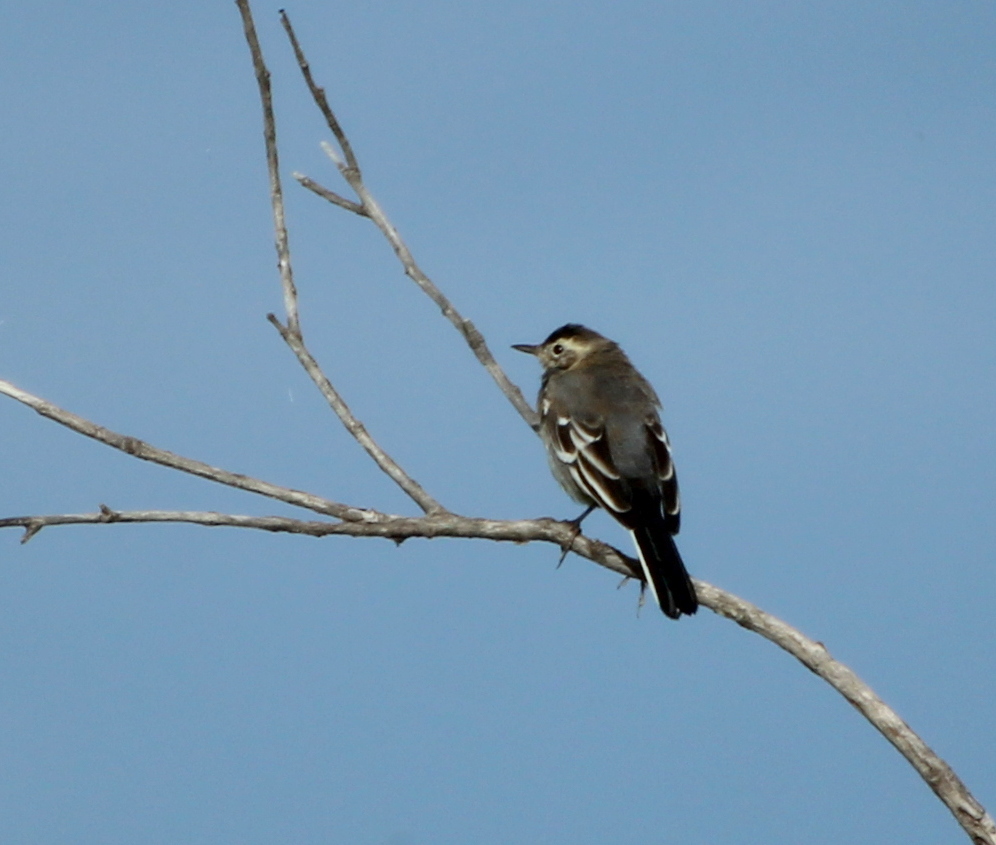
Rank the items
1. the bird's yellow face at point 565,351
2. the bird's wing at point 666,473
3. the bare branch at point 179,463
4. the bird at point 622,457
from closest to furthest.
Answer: the bare branch at point 179,463
the bird at point 622,457
the bird's wing at point 666,473
the bird's yellow face at point 565,351

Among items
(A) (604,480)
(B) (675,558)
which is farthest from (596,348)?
(B) (675,558)

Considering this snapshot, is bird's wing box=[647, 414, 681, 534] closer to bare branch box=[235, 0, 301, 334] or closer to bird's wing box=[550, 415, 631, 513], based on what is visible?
bird's wing box=[550, 415, 631, 513]

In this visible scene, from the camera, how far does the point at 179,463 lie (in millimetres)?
6305

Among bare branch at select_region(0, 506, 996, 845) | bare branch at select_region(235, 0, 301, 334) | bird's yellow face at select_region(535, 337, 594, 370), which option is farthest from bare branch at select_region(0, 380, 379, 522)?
bird's yellow face at select_region(535, 337, 594, 370)

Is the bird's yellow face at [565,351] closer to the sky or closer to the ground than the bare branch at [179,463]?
closer to the sky

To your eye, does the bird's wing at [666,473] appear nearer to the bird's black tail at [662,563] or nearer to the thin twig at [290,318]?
the bird's black tail at [662,563]

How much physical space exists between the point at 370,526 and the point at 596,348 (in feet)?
12.5

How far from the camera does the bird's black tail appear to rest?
6699 mm

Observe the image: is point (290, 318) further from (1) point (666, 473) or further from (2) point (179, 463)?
(1) point (666, 473)

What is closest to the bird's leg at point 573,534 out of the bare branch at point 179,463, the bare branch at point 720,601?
the bare branch at point 720,601

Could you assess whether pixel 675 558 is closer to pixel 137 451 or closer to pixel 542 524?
pixel 542 524

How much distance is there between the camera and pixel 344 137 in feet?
→ 24.1

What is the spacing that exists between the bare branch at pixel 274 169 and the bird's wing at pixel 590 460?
6.28 feet

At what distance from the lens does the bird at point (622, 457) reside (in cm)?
700
